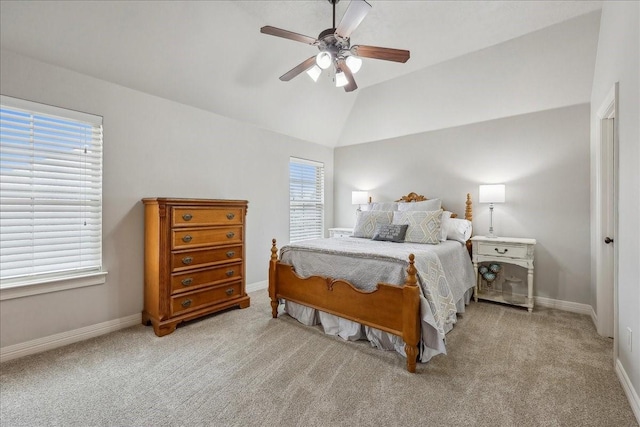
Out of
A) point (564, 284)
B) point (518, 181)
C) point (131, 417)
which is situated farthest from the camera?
point (518, 181)

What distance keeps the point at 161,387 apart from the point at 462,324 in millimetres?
2716

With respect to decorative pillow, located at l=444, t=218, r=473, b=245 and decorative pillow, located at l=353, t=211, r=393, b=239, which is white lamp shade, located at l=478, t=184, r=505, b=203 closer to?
decorative pillow, located at l=444, t=218, r=473, b=245

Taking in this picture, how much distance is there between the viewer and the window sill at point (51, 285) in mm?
2232

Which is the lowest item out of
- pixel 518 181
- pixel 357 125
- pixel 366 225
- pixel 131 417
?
pixel 131 417

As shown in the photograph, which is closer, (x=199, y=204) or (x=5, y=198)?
(x=5, y=198)

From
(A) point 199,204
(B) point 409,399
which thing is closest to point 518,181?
(B) point 409,399

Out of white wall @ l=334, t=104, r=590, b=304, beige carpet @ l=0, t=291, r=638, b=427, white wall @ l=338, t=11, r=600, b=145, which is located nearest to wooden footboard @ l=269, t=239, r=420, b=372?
beige carpet @ l=0, t=291, r=638, b=427

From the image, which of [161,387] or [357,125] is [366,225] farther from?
[161,387]

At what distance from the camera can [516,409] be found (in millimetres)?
1685

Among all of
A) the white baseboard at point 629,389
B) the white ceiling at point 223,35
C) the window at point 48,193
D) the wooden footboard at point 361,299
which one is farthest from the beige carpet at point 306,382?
the white ceiling at point 223,35

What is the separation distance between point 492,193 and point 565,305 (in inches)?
59.7

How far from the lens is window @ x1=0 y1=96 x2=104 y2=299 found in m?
2.25

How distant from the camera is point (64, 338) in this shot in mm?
2482

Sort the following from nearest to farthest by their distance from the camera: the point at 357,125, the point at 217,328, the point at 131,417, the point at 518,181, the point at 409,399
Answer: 1. the point at 131,417
2. the point at 409,399
3. the point at 217,328
4. the point at 518,181
5. the point at 357,125
